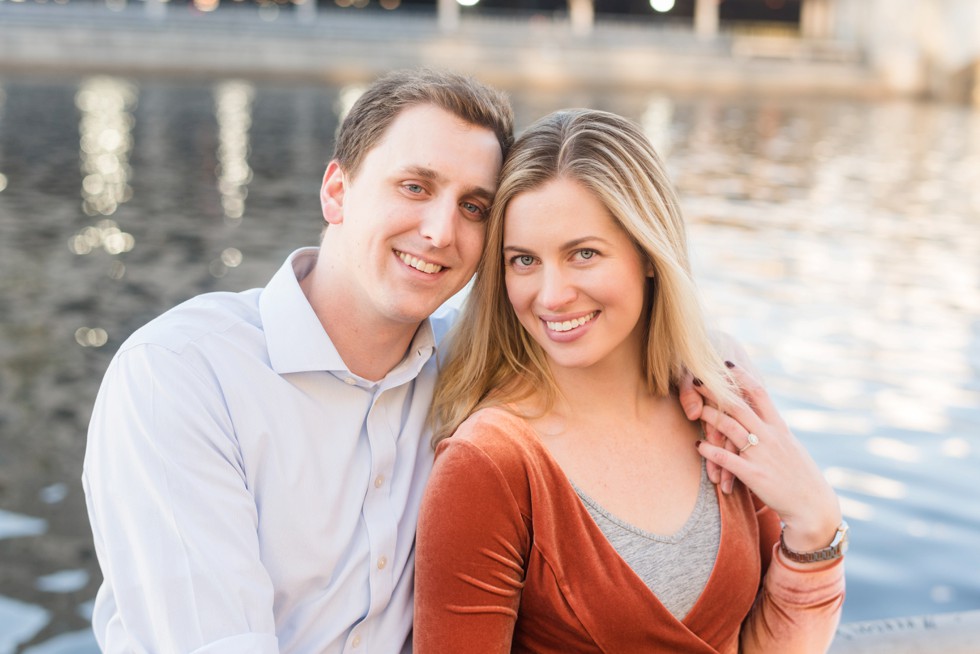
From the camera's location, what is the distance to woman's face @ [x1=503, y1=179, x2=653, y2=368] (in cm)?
215

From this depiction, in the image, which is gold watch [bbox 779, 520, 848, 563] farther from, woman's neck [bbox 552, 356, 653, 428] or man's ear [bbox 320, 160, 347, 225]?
man's ear [bbox 320, 160, 347, 225]

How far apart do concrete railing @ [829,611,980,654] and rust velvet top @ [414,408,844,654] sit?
112mm

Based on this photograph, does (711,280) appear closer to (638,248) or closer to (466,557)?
(638,248)

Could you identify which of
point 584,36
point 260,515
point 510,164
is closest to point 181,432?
point 260,515

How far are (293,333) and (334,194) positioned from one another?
0.48 meters

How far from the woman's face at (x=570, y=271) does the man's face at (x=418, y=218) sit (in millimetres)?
100

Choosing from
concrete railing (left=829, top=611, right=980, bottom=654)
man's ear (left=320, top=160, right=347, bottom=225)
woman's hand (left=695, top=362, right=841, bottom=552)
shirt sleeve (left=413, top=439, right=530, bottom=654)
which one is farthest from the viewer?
man's ear (left=320, top=160, right=347, bottom=225)

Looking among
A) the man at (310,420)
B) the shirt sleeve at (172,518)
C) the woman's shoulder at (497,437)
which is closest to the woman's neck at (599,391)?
the woman's shoulder at (497,437)

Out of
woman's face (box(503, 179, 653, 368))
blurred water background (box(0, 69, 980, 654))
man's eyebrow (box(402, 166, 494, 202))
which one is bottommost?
blurred water background (box(0, 69, 980, 654))

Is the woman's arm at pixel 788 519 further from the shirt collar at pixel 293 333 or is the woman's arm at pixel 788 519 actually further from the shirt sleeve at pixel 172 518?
the shirt sleeve at pixel 172 518

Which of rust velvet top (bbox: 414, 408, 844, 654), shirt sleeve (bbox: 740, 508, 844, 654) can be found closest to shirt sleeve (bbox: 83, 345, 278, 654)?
rust velvet top (bbox: 414, 408, 844, 654)

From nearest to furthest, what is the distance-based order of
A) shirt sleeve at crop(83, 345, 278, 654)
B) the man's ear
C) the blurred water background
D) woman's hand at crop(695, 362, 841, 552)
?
1. shirt sleeve at crop(83, 345, 278, 654)
2. woman's hand at crop(695, 362, 841, 552)
3. the man's ear
4. the blurred water background

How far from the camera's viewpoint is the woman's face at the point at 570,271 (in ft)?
7.07

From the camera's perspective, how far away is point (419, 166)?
2.23m
